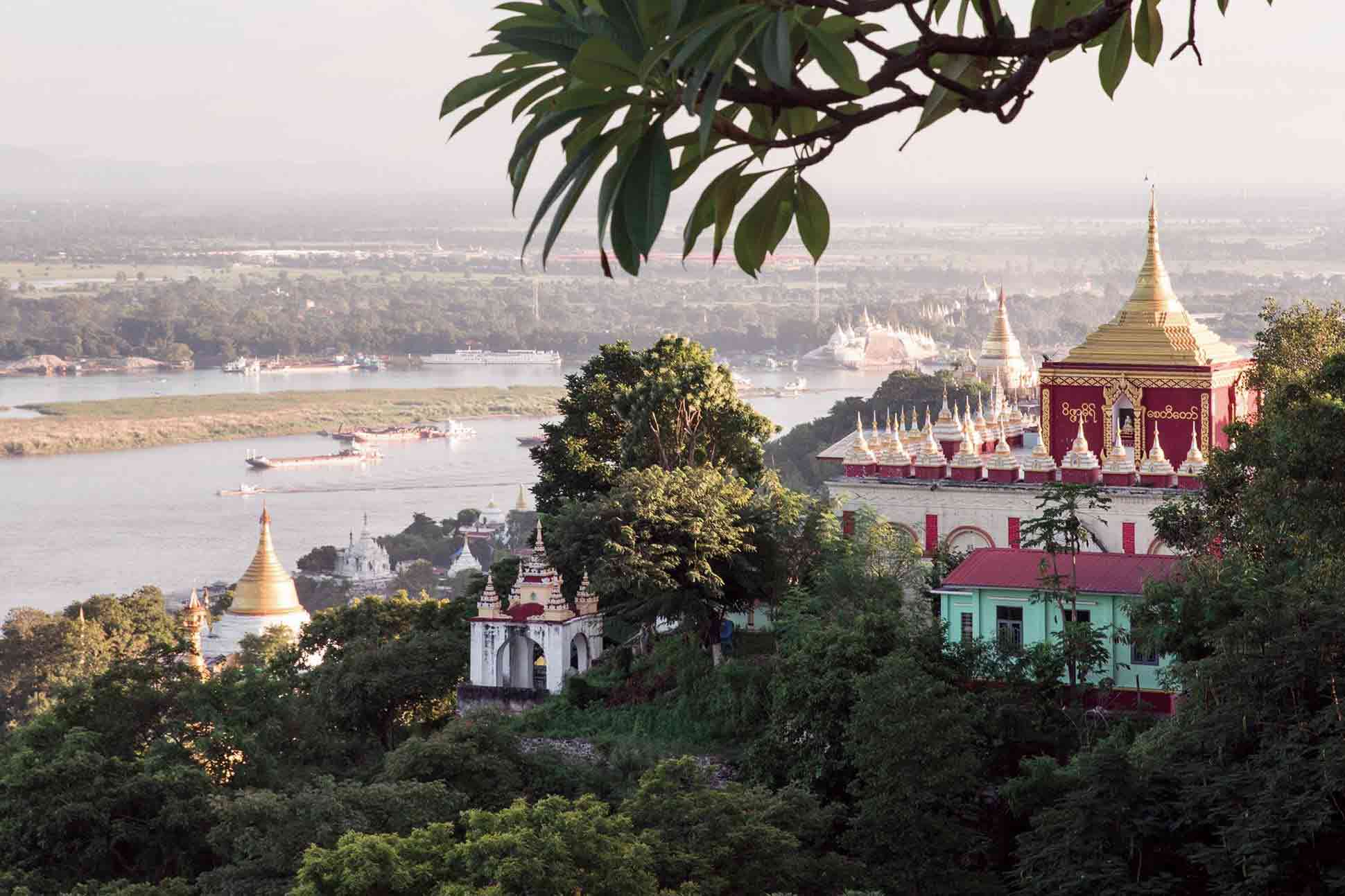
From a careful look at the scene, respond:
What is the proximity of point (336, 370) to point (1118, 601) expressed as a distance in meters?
98.6

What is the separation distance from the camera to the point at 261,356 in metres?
113

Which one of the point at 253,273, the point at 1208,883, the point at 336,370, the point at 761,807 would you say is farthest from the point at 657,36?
the point at 253,273

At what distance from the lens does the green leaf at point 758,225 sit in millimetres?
2398

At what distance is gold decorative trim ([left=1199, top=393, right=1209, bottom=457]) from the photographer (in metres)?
20.2

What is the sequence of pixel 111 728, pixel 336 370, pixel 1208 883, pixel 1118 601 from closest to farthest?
pixel 1208 883, pixel 1118 601, pixel 111 728, pixel 336 370

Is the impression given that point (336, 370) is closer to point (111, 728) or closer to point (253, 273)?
point (253, 273)

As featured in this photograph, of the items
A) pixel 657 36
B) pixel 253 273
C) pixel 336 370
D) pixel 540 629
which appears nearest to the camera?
pixel 657 36

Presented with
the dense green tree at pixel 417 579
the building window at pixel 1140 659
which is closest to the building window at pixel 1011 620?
the building window at pixel 1140 659

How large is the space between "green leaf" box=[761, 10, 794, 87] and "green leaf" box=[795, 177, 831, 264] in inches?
11.1

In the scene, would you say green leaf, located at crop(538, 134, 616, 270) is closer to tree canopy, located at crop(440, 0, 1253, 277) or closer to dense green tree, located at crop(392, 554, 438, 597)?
tree canopy, located at crop(440, 0, 1253, 277)

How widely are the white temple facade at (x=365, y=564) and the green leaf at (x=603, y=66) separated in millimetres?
48289

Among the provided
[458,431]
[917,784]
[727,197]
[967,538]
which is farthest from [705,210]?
[458,431]

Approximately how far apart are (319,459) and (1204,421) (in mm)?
68362

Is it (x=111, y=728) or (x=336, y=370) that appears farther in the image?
(x=336, y=370)
